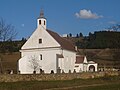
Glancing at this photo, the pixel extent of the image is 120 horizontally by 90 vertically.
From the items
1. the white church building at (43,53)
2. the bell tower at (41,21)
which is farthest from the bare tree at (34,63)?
the bell tower at (41,21)

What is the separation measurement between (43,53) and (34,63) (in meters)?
3.31

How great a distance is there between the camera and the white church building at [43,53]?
2862 inches

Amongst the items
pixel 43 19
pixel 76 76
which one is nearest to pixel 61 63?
pixel 43 19

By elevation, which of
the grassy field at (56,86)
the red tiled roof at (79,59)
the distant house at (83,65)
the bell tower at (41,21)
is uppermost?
the bell tower at (41,21)

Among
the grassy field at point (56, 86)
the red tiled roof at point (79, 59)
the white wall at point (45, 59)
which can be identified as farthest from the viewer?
the red tiled roof at point (79, 59)

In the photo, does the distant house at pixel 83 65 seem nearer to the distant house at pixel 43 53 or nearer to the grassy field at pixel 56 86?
the distant house at pixel 43 53

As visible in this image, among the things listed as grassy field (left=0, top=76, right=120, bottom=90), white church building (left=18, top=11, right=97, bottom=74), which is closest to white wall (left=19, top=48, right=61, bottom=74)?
white church building (left=18, top=11, right=97, bottom=74)

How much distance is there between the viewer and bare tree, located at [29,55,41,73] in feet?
243

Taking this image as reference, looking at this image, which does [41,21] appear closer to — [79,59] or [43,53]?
[43,53]

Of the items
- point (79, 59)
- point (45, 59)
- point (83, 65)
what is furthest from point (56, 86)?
point (79, 59)

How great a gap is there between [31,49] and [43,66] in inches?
211

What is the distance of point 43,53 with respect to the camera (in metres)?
74.1

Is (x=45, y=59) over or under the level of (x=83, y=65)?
over

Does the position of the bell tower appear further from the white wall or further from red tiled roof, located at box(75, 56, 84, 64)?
red tiled roof, located at box(75, 56, 84, 64)
